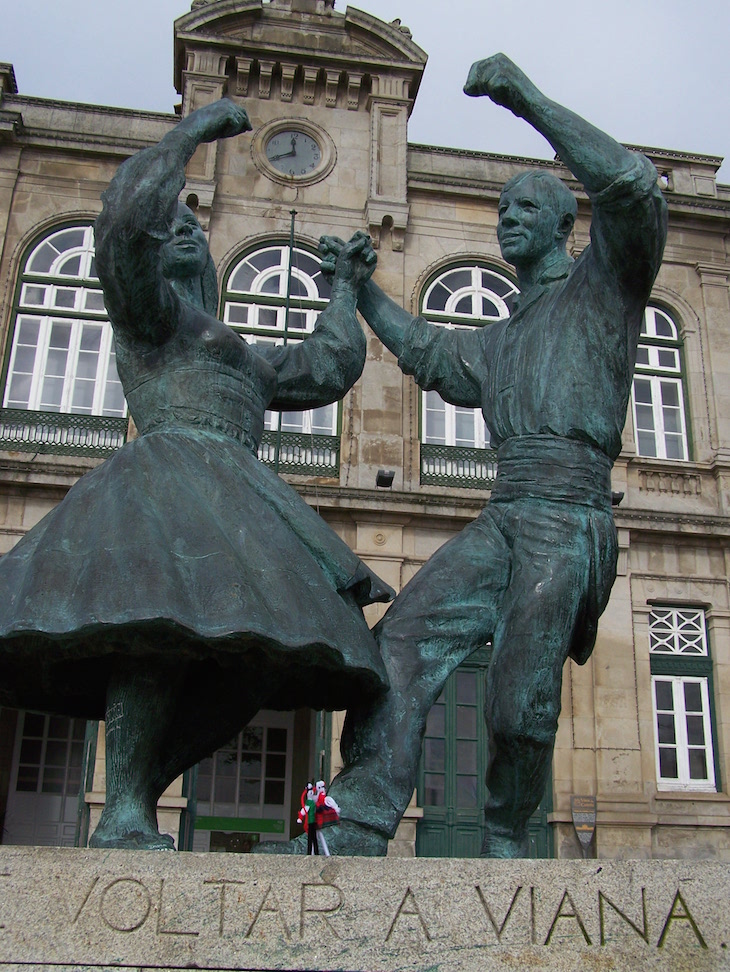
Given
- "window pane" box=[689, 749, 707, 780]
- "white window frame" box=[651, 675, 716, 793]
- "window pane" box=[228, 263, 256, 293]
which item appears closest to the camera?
"white window frame" box=[651, 675, 716, 793]

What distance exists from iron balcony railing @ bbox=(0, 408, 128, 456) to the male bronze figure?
13.0 metres

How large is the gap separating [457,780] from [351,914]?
13.1 meters

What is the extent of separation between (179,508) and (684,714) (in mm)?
14238

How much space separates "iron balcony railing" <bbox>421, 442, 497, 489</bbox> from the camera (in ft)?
54.9

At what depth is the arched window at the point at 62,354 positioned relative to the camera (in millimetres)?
16328

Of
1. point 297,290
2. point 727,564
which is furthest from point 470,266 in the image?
point 727,564

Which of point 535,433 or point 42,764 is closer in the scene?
point 535,433

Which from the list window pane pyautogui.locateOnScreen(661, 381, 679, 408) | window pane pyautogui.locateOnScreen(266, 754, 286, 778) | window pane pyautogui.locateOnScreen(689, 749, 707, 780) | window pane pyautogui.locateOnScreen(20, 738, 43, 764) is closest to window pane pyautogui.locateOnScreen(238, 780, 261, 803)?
window pane pyautogui.locateOnScreen(266, 754, 286, 778)

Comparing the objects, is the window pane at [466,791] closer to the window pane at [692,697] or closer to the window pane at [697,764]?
the window pane at [697,764]

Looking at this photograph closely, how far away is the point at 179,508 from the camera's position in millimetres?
3195

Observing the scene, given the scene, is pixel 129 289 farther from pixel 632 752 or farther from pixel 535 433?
pixel 632 752

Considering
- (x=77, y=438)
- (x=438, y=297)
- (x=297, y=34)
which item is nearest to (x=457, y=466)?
(x=438, y=297)

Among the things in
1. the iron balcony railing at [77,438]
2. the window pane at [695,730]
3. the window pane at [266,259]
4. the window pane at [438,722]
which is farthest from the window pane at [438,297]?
the window pane at [695,730]

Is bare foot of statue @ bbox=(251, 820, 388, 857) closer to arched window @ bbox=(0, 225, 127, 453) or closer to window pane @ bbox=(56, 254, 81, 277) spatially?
arched window @ bbox=(0, 225, 127, 453)
